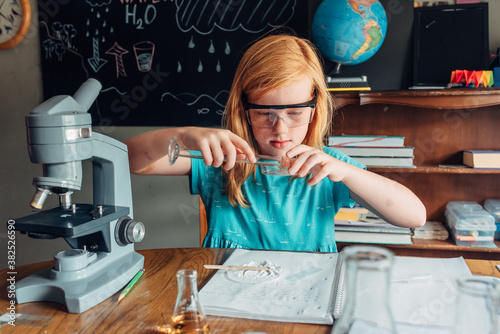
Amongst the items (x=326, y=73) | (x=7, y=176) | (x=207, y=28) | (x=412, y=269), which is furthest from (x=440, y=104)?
(x=7, y=176)

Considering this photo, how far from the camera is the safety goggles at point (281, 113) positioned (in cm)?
112

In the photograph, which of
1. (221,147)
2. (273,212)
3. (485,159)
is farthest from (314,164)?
(485,159)

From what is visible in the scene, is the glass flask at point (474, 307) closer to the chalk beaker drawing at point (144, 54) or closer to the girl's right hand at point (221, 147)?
the girl's right hand at point (221, 147)

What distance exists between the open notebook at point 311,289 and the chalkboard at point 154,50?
1.50 metres

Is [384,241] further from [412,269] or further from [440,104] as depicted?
[412,269]

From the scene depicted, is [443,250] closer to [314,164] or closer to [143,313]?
[314,164]

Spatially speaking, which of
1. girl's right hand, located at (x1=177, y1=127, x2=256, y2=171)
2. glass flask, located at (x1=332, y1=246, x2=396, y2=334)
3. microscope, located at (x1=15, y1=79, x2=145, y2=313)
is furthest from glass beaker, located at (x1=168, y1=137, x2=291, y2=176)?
glass flask, located at (x1=332, y1=246, x2=396, y2=334)

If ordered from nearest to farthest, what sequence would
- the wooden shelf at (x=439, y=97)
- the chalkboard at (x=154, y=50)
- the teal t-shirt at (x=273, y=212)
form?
1. the teal t-shirt at (x=273, y=212)
2. the wooden shelf at (x=439, y=97)
3. the chalkboard at (x=154, y=50)

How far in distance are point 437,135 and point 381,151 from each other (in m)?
0.42

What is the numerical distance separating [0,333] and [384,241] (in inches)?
66.7

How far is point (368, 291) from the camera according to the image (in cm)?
38

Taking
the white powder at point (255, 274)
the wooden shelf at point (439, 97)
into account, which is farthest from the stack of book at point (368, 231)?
the white powder at point (255, 274)

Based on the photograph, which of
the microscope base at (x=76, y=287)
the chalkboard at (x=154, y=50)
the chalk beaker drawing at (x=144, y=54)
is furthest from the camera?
the chalk beaker drawing at (x=144, y=54)

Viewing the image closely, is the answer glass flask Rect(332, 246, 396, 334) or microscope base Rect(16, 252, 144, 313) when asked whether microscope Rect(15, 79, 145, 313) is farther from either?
glass flask Rect(332, 246, 396, 334)
